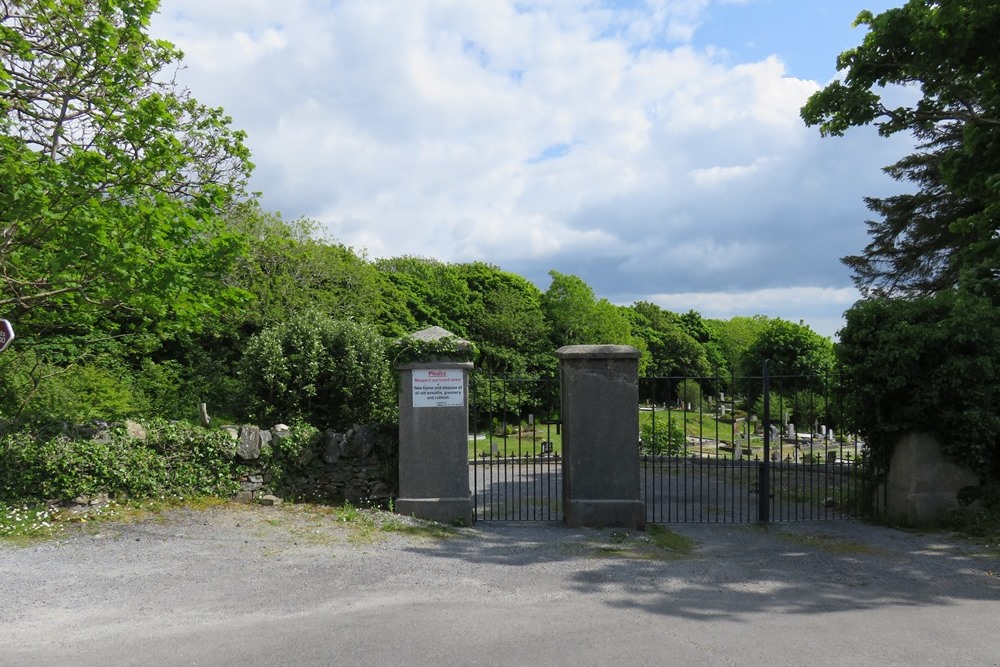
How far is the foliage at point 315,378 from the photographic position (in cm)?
1022

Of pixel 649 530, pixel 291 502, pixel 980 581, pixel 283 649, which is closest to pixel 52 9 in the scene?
pixel 291 502

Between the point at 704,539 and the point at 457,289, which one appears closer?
the point at 704,539

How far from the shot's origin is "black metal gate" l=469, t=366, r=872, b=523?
9156 millimetres

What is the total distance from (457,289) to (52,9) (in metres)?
20.5

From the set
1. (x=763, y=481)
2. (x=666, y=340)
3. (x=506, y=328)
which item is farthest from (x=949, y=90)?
(x=666, y=340)

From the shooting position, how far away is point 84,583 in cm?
550

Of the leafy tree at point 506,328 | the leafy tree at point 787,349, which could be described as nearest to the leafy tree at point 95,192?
the leafy tree at point 506,328

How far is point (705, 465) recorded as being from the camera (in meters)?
17.4

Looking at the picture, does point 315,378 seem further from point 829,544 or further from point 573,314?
point 573,314

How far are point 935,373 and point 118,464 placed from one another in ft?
32.7

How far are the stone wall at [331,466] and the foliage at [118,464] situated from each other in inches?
14.0

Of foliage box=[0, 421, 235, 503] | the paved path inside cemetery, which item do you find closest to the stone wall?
foliage box=[0, 421, 235, 503]

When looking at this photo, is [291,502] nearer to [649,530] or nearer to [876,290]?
[649,530]

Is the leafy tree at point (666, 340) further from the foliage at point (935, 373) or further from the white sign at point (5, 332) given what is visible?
the white sign at point (5, 332)
